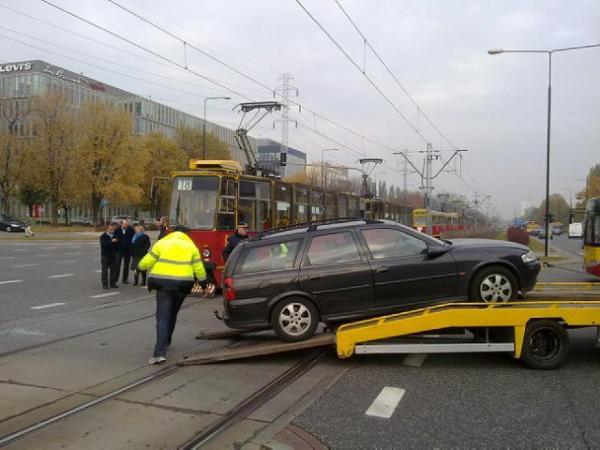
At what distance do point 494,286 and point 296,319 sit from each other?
263cm

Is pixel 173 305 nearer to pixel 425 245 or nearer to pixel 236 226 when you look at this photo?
A: pixel 425 245

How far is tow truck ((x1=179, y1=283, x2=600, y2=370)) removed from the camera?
6.70 m

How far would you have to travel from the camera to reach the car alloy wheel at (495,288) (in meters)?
7.48

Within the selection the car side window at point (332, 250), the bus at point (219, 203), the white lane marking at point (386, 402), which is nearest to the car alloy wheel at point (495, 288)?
the car side window at point (332, 250)

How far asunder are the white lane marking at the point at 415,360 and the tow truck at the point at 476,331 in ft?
0.82

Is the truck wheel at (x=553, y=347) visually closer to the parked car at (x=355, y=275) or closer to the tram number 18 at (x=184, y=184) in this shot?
the parked car at (x=355, y=275)

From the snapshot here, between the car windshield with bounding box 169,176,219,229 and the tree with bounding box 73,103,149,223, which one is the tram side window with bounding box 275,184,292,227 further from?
the tree with bounding box 73,103,149,223

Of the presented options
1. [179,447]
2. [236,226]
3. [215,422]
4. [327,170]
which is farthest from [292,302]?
[327,170]

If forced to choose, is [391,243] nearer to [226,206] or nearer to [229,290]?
[229,290]

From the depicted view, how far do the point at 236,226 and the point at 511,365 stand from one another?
820 centimetres

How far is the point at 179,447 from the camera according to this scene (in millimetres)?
4508

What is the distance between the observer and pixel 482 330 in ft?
23.2

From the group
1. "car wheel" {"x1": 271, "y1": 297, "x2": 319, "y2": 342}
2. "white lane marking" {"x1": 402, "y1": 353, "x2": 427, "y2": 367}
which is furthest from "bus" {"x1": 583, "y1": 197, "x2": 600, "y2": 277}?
"car wheel" {"x1": 271, "y1": 297, "x2": 319, "y2": 342}

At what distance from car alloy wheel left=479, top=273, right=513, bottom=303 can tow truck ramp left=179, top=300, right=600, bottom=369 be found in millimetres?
534
